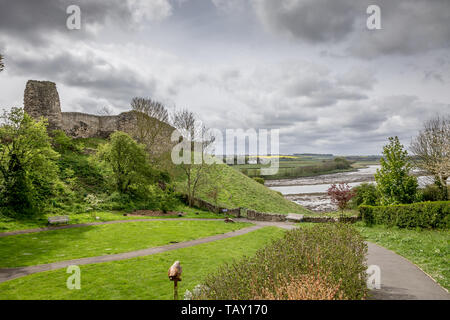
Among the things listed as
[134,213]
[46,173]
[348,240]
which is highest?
[46,173]

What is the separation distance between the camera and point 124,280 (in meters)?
8.38

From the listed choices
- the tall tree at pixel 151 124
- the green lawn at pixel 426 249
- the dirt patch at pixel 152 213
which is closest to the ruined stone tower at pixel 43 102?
the tall tree at pixel 151 124

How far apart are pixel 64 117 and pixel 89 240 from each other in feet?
105

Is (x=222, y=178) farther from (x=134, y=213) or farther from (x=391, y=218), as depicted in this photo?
(x=391, y=218)

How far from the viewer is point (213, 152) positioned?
28.6 metres

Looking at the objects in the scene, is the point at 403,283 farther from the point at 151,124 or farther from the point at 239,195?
the point at 151,124

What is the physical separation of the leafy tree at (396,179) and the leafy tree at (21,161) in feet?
97.0

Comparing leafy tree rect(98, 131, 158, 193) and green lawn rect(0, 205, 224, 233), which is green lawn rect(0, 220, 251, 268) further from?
leafy tree rect(98, 131, 158, 193)

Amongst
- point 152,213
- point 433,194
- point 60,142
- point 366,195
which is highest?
point 60,142

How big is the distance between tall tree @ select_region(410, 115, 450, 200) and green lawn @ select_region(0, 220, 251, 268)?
27.2 m

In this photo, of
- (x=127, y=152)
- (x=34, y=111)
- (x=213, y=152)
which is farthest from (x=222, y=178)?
(x=34, y=111)

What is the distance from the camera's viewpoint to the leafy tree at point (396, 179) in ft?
74.4

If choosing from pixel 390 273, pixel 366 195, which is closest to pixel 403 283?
pixel 390 273
